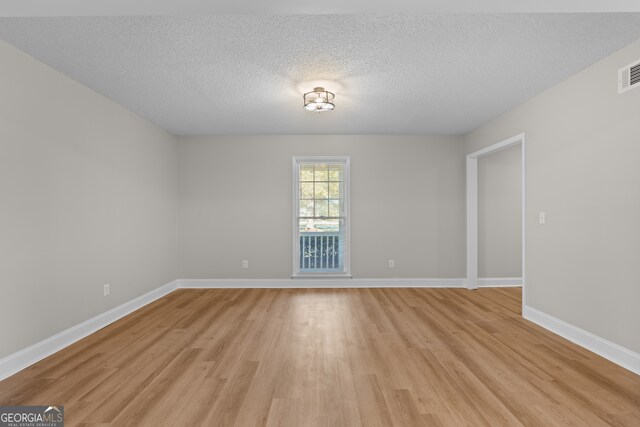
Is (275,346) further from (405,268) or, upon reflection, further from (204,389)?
(405,268)

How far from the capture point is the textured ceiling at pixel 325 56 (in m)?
2.20

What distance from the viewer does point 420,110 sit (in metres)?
4.07

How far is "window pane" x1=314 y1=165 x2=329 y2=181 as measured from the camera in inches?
217

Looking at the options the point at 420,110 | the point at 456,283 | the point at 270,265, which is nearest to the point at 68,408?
the point at 270,265

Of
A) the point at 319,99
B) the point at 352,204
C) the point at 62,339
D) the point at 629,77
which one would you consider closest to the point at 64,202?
the point at 62,339

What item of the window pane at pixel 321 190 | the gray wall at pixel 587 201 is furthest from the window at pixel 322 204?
the gray wall at pixel 587 201

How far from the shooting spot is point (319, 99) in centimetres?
339

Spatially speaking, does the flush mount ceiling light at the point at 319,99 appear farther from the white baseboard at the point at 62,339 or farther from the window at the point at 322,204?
the white baseboard at the point at 62,339

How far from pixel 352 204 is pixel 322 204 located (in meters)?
0.52

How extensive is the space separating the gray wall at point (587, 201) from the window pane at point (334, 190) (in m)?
2.76

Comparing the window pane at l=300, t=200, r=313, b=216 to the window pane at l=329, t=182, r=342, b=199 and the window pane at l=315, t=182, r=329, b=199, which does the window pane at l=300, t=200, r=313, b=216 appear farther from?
the window pane at l=329, t=182, r=342, b=199

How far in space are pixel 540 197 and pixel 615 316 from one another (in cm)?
136

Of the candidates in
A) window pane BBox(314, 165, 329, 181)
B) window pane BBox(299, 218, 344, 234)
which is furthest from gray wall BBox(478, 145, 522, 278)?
window pane BBox(314, 165, 329, 181)

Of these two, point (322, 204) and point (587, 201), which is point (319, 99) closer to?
point (322, 204)
